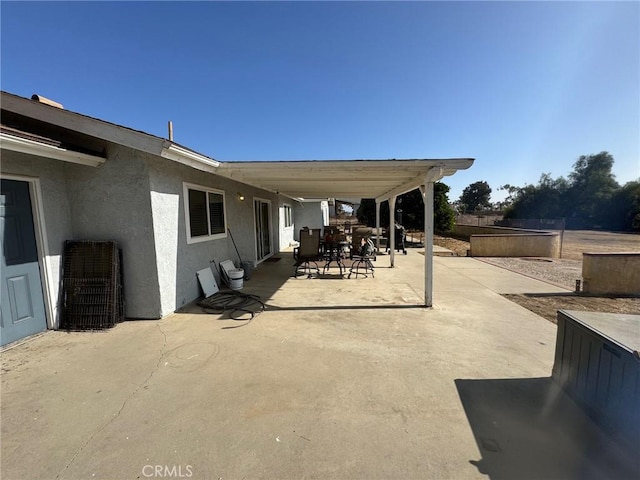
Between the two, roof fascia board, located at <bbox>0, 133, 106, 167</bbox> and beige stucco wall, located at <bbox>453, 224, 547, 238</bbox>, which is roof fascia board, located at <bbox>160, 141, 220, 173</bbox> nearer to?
roof fascia board, located at <bbox>0, 133, 106, 167</bbox>

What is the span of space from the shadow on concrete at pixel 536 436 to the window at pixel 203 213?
196 inches

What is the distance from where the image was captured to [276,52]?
7609 millimetres

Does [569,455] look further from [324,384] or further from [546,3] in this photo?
[546,3]

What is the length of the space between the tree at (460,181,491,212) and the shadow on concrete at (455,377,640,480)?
74.1 metres

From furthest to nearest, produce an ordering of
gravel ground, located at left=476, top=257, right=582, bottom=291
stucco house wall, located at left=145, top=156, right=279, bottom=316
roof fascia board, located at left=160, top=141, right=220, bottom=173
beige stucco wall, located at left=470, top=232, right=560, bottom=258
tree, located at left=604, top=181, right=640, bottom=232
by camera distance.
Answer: tree, located at left=604, top=181, right=640, bottom=232 < beige stucco wall, located at left=470, top=232, right=560, bottom=258 < gravel ground, located at left=476, top=257, right=582, bottom=291 < stucco house wall, located at left=145, top=156, right=279, bottom=316 < roof fascia board, located at left=160, top=141, right=220, bottom=173

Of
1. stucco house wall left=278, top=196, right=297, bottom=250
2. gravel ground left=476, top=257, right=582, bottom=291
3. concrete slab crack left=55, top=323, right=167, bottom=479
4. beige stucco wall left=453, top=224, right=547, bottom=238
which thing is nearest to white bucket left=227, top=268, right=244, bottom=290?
concrete slab crack left=55, top=323, right=167, bottom=479

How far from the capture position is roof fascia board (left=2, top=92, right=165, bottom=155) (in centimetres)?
358

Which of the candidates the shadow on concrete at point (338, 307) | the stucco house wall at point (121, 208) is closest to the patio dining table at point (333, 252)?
the shadow on concrete at point (338, 307)

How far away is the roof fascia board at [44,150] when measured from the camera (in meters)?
2.87

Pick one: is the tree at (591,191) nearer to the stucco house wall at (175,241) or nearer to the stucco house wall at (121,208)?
the stucco house wall at (175,241)

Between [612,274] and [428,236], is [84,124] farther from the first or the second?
[612,274]

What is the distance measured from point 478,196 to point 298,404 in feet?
259

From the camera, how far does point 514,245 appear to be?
39.3ft

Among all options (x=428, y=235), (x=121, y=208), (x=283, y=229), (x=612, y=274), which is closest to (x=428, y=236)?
(x=428, y=235)
